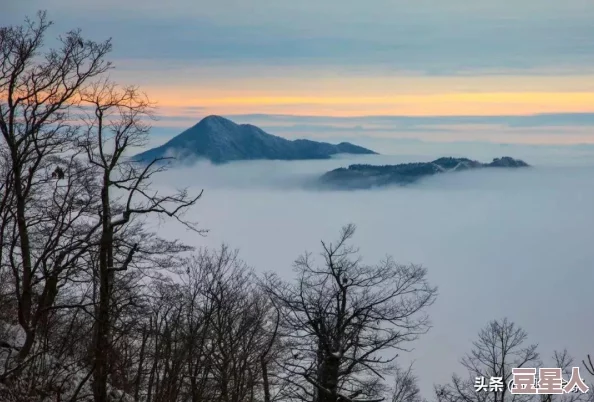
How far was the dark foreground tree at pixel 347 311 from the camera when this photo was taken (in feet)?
66.2

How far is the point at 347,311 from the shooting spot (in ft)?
70.4

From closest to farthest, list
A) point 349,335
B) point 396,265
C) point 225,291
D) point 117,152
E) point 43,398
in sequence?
point 43,398
point 117,152
point 349,335
point 225,291
point 396,265

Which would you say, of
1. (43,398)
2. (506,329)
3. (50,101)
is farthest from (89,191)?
(506,329)

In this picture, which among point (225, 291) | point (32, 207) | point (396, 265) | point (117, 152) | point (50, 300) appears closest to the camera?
point (50, 300)

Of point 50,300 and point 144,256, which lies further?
point 144,256

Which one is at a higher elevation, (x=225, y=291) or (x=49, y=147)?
(x=49, y=147)

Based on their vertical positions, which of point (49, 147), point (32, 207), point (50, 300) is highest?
point (49, 147)

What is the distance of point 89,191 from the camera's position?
51.5 ft

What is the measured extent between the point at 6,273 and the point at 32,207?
109 inches

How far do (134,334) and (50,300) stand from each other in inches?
92.8

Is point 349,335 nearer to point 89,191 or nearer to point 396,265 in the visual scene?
point 396,265

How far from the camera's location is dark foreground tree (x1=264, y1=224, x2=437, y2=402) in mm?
20188

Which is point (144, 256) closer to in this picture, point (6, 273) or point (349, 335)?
point (6, 273)

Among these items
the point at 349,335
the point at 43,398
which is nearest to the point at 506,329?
the point at 349,335
